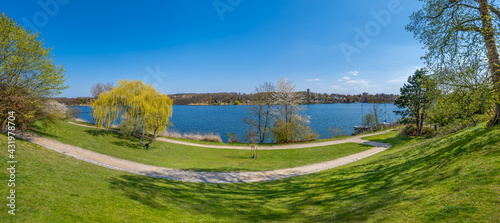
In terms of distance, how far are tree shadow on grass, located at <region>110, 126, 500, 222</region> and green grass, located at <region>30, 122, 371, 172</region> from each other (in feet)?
13.6

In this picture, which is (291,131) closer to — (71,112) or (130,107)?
(130,107)

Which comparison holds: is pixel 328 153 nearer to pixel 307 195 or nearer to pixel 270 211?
pixel 307 195

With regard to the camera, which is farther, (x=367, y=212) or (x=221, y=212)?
(x=221, y=212)

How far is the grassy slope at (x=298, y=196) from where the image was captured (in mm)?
4137

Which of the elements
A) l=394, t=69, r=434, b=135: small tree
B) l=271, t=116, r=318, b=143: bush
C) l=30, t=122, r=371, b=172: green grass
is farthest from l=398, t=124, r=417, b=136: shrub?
l=271, t=116, r=318, b=143: bush

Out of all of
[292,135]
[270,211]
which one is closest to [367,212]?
[270,211]

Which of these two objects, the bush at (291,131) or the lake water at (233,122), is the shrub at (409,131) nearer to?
the lake water at (233,122)

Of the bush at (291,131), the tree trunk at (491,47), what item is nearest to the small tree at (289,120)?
the bush at (291,131)

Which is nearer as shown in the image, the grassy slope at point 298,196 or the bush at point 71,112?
the grassy slope at point 298,196

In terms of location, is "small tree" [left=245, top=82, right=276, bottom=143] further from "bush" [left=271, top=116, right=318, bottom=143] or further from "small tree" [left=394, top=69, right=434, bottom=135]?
"small tree" [left=394, top=69, right=434, bottom=135]

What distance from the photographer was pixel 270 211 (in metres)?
6.75

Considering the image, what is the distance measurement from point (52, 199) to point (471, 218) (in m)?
8.50

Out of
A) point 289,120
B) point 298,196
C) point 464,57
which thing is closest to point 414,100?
point 289,120

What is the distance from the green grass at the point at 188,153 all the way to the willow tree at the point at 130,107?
1.64 metres
